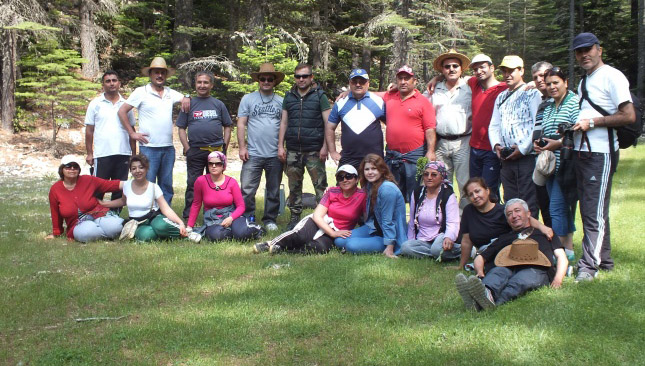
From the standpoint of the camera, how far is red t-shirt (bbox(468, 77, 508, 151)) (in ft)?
23.1

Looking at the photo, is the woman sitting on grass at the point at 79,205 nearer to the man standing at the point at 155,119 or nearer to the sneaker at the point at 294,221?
the man standing at the point at 155,119

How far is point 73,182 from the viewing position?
7.88 meters

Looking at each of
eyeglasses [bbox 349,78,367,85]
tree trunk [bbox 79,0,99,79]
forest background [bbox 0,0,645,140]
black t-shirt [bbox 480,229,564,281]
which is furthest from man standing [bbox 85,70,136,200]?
tree trunk [bbox 79,0,99,79]

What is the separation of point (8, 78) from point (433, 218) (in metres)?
19.0

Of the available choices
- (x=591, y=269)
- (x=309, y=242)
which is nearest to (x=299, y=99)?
(x=309, y=242)

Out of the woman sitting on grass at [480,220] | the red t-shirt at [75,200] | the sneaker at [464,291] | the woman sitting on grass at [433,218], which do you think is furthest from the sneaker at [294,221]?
the sneaker at [464,291]

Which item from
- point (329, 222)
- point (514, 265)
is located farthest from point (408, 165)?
point (514, 265)

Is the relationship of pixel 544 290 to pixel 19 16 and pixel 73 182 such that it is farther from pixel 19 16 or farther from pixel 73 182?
pixel 19 16

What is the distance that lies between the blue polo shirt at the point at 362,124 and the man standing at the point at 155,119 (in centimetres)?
264

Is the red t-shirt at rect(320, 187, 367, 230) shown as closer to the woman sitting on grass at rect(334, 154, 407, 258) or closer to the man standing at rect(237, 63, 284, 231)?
the woman sitting on grass at rect(334, 154, 407, 258)

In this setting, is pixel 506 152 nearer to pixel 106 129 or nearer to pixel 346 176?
pixel 346 176

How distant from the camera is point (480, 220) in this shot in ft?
19.8

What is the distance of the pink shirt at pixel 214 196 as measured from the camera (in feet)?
25.9

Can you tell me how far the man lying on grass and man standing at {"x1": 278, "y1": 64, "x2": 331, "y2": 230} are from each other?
347 cm
